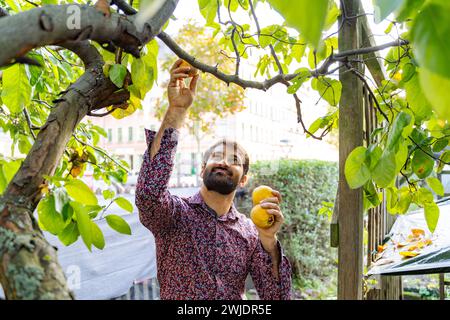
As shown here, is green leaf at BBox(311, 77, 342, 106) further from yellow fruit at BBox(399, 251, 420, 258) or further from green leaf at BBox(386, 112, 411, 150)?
yellow fruit at BBox(399, 251, 420, 258)

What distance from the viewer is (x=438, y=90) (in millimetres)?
246

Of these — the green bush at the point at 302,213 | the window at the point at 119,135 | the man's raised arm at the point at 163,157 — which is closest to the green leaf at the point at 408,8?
the man's raised arm at the point at 163,157

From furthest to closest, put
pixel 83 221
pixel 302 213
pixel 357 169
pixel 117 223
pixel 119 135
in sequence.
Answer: pixel 119 135 → pixel 302 213 → pixel 357 169 → pixel 117 223 → pixel 83 221

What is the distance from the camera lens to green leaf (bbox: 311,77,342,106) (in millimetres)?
1173

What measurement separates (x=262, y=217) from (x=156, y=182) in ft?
1.13

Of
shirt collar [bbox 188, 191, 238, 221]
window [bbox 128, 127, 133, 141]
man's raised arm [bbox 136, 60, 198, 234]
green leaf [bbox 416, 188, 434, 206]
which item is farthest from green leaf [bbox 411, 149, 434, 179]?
window [bbox 128, 127, 133, 141]

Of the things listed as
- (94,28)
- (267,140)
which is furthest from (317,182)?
(94,28)

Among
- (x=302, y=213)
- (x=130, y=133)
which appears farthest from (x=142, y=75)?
(x=130, y=133)

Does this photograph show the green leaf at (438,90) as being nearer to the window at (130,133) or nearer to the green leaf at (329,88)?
the green leaf at (329,88)

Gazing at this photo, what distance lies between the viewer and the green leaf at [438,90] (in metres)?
0.24

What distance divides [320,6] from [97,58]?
2.20 ft

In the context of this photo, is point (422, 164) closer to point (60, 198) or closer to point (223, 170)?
point (223, 170)
